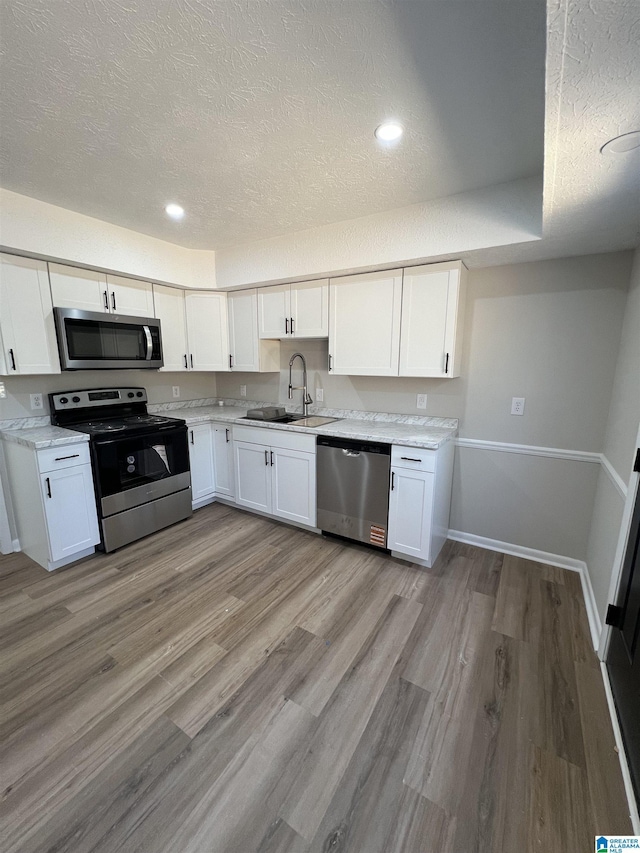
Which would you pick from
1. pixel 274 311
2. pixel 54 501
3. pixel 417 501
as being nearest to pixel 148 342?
pixel 274 311

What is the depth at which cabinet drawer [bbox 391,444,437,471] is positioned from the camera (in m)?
2.37

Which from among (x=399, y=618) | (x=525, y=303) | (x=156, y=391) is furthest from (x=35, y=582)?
(x=525, y=303)

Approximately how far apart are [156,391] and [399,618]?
3.03 m

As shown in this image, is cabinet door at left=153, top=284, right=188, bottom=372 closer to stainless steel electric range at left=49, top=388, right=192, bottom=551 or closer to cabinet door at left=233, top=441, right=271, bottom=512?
stainless steel electric range at left=49, top=388, right=192, bottom=551

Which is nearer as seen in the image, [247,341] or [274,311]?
[274,311]

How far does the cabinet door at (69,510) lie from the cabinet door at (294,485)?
1.40 metres

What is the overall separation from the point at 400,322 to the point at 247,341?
1.56 m

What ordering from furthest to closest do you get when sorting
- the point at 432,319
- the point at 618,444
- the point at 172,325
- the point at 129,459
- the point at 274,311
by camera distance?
the point at 172,325
the point at 274,311
the point at 129,459
the point at 432,319
the point at 618,444

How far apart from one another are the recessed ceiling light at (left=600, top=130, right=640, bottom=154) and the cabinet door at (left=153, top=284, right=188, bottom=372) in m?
3.16

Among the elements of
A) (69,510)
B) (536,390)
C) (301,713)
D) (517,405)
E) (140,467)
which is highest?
(536,390)

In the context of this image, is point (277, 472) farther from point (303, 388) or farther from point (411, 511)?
point (411, 511)

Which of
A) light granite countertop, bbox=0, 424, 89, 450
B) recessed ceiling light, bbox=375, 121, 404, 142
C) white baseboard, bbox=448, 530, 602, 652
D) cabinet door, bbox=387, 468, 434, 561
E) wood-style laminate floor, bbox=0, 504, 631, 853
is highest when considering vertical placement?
recessed ceiling light, bbox=375, 121, 404, 142

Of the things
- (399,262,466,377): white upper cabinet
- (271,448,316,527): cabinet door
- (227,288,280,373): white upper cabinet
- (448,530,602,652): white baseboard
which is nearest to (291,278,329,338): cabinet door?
(227,288,280,373): white upper cabinet

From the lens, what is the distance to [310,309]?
9.90ft
